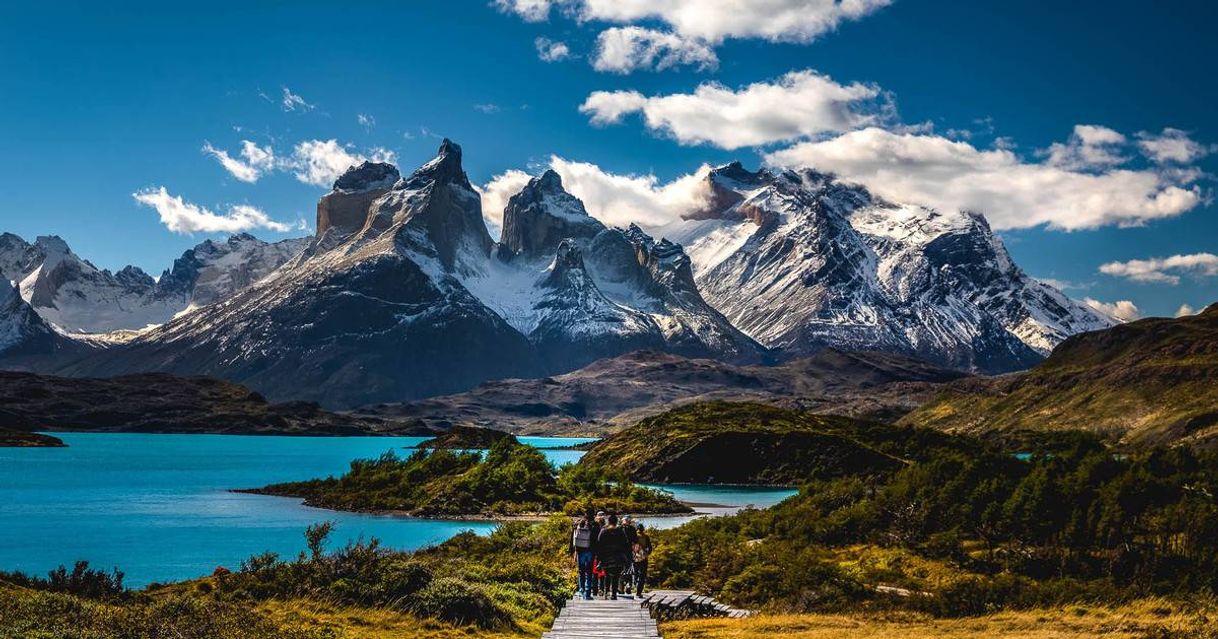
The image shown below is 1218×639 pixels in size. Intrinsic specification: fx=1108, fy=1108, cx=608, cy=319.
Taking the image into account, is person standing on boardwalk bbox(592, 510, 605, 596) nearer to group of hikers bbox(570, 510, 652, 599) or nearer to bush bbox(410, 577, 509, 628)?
group of hikers bbox(570, 510, 652, 599)

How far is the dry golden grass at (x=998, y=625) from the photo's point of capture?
29.4 m

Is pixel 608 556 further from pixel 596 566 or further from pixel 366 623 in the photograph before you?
pixel 366 623

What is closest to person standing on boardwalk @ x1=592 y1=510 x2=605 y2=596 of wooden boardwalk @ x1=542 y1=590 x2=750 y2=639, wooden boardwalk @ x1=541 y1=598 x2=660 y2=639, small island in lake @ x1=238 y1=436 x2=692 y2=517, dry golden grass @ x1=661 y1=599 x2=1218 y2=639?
Result: wooden boardwalk @ x1=542 y1=590 x2=750 y2=639

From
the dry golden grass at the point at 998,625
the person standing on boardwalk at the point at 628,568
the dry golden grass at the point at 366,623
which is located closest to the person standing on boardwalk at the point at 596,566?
the person standing on boardwalk at the point at 628,568

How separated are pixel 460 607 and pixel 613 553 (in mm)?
5617

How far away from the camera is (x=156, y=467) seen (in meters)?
166

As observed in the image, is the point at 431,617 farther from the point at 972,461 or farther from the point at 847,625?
the point at 972,461

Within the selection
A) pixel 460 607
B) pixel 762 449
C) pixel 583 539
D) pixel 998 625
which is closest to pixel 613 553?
pixel 583 539

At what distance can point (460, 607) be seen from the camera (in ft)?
108

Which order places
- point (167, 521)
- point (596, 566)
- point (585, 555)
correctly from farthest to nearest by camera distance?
point (167, 521), point (596, 566), point (585, 555)

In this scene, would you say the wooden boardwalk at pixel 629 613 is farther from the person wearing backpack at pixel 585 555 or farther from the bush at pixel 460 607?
the bush at pixel 460 607

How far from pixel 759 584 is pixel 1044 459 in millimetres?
22918

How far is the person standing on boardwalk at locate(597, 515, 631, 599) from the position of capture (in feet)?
118

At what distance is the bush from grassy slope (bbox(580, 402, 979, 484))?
4043 inches
